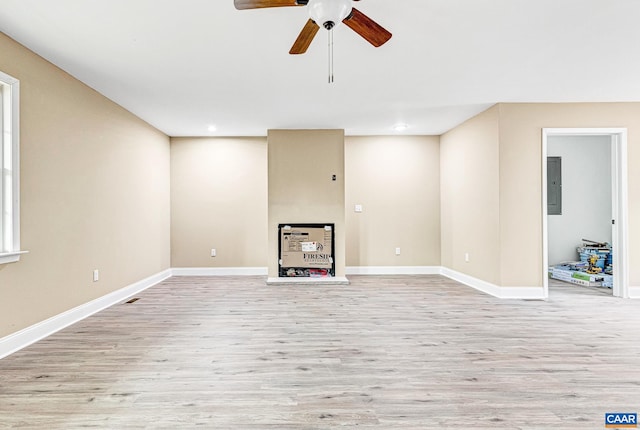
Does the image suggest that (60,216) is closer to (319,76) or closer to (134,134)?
(134,134)

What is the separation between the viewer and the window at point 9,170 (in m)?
2.55

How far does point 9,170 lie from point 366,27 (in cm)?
288

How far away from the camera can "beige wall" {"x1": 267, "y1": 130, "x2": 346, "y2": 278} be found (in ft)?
17.6

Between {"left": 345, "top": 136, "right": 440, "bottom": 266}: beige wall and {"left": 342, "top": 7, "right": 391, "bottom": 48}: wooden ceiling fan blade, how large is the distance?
12.7 feet

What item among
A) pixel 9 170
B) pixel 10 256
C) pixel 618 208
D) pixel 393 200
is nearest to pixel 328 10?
pixel 9 170

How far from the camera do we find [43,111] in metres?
2.94

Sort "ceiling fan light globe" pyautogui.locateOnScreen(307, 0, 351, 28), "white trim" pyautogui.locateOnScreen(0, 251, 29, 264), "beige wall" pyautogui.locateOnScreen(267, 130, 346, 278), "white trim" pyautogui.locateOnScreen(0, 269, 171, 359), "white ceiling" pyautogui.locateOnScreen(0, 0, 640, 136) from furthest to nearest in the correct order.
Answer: "beige wall" pyautogui.locateOnScreen(267, 130, 346, 278) < "white trim" pyautogui.locateOnScreen(0, 269, 171, 359) < "white trim" pyautogui.locateOnScreen(0, 251, 29, 264) < "white ceiling" pyautogui.locateOnScreen(0, 0, 640, 136) < "ceiling fan light globe" pyautogui.locateOnScreen(307, 0, 351, 28)

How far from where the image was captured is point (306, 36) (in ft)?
6.94

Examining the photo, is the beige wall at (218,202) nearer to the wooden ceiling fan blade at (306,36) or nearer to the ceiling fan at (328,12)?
the wooden ceiling fan blade at (306,36)

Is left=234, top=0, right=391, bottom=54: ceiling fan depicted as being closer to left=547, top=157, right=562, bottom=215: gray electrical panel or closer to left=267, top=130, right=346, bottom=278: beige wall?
left=267, top=130, right=346, bottom=278: beige wall

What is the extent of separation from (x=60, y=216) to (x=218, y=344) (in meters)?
2.00

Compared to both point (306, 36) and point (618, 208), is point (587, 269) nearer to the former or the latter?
point (618, 208)

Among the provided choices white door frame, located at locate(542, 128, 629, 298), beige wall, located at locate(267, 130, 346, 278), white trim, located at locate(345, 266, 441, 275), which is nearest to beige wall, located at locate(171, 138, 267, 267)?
beige wall, located at locate(267, 130, 346, 278)

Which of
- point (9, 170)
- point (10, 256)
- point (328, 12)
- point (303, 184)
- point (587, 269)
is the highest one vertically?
point (328, 12)
